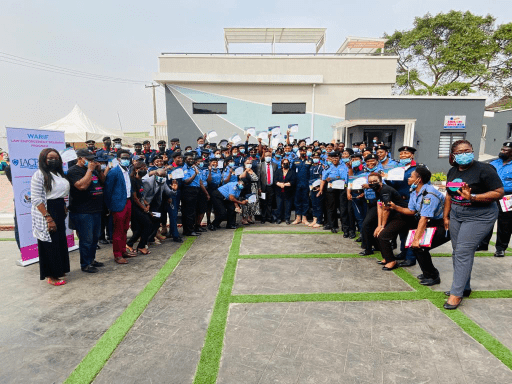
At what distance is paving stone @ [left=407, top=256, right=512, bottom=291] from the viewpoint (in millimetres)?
4289

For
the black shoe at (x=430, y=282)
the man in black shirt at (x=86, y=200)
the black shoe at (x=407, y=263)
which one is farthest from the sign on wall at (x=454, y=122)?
the man in black shirt at (x=86, y=200)

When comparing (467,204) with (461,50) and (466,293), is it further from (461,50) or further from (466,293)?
(461,50)

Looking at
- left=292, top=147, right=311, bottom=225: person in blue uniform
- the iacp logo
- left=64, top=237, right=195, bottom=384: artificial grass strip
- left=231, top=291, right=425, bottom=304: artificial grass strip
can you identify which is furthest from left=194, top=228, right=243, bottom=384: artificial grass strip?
the iacp logo

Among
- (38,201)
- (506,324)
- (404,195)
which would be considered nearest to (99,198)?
(38,201)

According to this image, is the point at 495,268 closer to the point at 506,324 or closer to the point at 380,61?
the point at 506,324

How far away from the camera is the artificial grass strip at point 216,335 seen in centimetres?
265

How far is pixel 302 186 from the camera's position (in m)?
7.67

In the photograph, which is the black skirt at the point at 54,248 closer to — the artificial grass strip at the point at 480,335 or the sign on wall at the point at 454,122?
the artificial grass strip at the point at 480,335

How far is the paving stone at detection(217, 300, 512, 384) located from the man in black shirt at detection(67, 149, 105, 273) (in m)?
2.76

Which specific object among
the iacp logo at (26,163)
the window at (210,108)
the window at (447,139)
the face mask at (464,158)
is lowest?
the iacp logo at (26,163)

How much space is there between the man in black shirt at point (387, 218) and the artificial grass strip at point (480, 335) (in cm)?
121

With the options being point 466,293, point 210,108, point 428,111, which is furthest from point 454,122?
point 466,293

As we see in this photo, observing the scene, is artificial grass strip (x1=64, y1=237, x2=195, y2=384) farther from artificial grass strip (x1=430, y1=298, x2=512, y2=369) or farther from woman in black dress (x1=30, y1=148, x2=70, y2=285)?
artificial grass strip (x1=430, y1=298, x2=512, y2=369)

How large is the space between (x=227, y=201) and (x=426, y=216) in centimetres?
448
